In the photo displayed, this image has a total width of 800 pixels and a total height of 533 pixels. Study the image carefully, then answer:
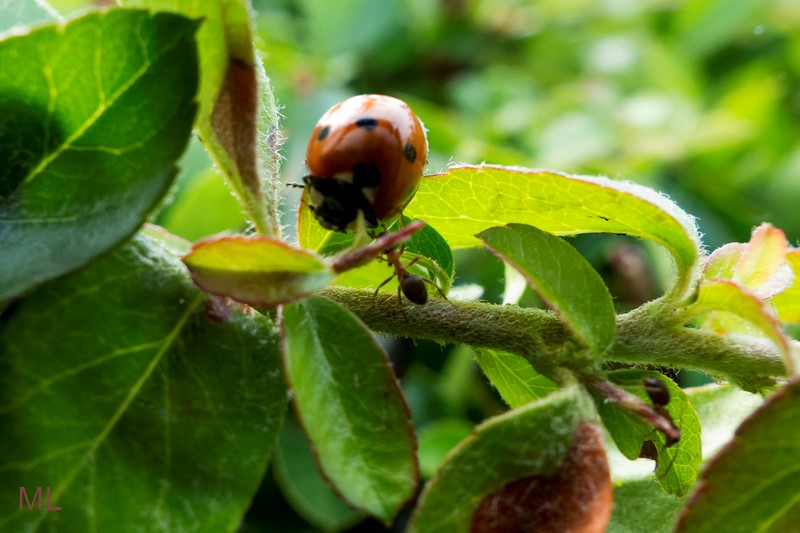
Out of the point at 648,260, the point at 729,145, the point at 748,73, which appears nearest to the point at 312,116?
the point at 648,260

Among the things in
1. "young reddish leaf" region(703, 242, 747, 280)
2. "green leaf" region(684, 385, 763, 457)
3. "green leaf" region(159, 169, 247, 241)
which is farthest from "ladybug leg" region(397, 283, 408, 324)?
"green leaf" region(159, 169, 247, 241)

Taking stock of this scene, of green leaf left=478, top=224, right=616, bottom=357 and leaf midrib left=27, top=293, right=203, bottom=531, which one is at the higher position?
green leaf left=478, top=224, right=616, bottom=357

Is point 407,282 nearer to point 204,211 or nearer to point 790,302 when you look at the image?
point 790,302

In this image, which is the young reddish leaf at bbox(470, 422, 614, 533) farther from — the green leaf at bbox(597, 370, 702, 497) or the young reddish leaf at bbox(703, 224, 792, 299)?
the young reddish leaf at bbox(703, 224, 792, 299)

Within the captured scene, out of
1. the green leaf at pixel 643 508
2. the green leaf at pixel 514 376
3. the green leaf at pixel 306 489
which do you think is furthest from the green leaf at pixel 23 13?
the green leaf at pixel 306 489

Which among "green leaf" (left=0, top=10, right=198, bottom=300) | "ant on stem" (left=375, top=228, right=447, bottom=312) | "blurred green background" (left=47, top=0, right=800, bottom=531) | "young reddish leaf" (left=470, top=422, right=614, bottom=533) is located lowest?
"blurred green background" (left=47, top=0, right=800, bottom=531)

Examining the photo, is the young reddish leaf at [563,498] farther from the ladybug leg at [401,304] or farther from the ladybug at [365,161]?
the ladybug at [365,161]
